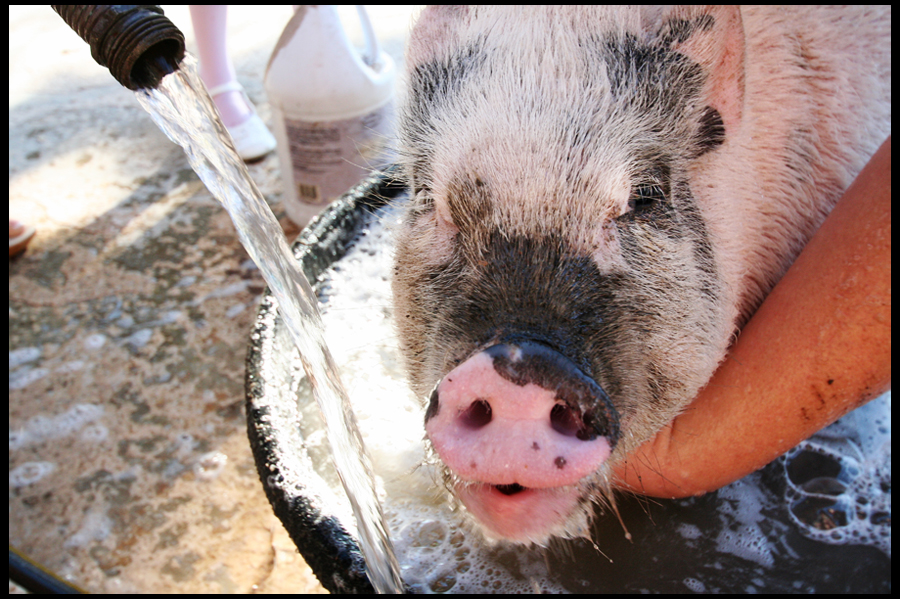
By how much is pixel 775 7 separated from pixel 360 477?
1171 millimetres

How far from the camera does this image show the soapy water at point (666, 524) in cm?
117

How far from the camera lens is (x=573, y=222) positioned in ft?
3.21

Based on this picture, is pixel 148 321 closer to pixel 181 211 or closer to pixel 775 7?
pixel 181 211

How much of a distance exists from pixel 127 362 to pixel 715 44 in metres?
2.10

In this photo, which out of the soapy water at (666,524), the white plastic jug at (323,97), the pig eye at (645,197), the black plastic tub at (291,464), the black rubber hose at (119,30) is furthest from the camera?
the white plastic jug at (323,97)

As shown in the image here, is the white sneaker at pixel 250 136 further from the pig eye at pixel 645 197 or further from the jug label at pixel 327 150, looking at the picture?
the pig eye at pixel 645 197

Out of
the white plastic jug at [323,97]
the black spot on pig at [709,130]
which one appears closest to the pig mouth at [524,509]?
the black spot on pig at [709,130]

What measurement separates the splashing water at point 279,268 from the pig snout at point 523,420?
0.27 meters

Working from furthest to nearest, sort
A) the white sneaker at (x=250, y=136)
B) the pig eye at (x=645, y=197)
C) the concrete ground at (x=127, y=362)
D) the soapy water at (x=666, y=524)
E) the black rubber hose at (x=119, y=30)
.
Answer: the white sneaker at (x=250, y=136) < the concrete ground at (x=127, y=362) < the soapy water at (x=666, y=524) < the pig eye at (x=645, y=197) < the black rubber hose at (x=119, y=30)

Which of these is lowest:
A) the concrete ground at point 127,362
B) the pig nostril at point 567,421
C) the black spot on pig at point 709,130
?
the concrete ground at point 127,362

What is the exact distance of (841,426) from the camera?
4.93 feet

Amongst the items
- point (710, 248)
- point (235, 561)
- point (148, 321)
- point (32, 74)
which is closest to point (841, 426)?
point (710, 248)

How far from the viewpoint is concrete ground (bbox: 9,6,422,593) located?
180 cm

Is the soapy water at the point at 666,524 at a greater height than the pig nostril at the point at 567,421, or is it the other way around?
the pig nostril at the point at 567,421
